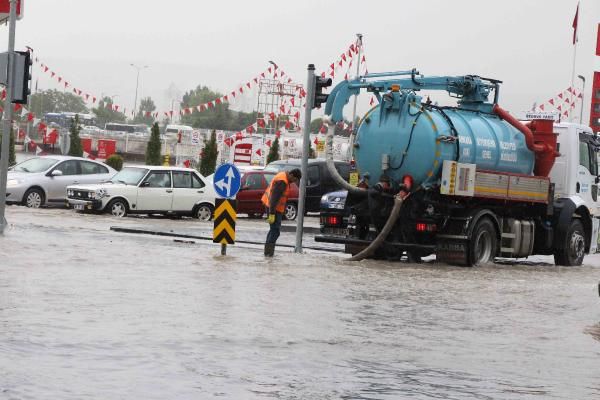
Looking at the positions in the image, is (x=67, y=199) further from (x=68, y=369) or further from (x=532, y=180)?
(x=68, y=369)

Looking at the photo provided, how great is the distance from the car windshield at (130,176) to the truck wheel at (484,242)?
41.1ft

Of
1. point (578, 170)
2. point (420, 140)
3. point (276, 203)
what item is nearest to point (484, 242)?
point (420, 140)

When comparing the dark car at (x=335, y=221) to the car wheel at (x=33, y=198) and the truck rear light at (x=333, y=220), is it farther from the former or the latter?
the car wheel at (x=33, y=198)

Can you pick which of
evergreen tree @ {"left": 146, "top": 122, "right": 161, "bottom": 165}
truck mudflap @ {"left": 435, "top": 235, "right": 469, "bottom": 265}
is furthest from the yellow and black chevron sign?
evergreen tree @ {"left": 146, "top": 122, "right": 161, "bottom": 165}

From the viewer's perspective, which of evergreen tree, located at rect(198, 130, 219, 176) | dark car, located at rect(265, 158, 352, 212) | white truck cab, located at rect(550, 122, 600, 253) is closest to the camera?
white truck cab, located at rect(550, 122, 600, 253)

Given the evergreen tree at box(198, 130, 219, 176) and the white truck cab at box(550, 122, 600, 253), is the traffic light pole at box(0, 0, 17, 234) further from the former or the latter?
the evergreen tree at box(198, 130, 219, 176)

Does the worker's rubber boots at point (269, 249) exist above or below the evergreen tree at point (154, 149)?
below

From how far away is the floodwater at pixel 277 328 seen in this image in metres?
9.20

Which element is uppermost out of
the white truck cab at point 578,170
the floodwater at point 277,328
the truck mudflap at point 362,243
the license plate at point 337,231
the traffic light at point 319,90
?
the traffic light at point 319,90

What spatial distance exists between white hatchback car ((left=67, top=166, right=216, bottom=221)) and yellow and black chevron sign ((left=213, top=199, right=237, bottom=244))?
11.8 meters

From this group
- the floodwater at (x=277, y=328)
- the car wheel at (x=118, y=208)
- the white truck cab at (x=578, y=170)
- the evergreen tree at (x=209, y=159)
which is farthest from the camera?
the evergreen tree at (x=209, y=159)

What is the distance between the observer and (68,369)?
920 cm

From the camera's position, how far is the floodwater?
920cm

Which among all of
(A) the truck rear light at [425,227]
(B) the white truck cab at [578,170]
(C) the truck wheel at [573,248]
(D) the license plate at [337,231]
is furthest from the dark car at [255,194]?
(A) the truck rear light at [425,227]
